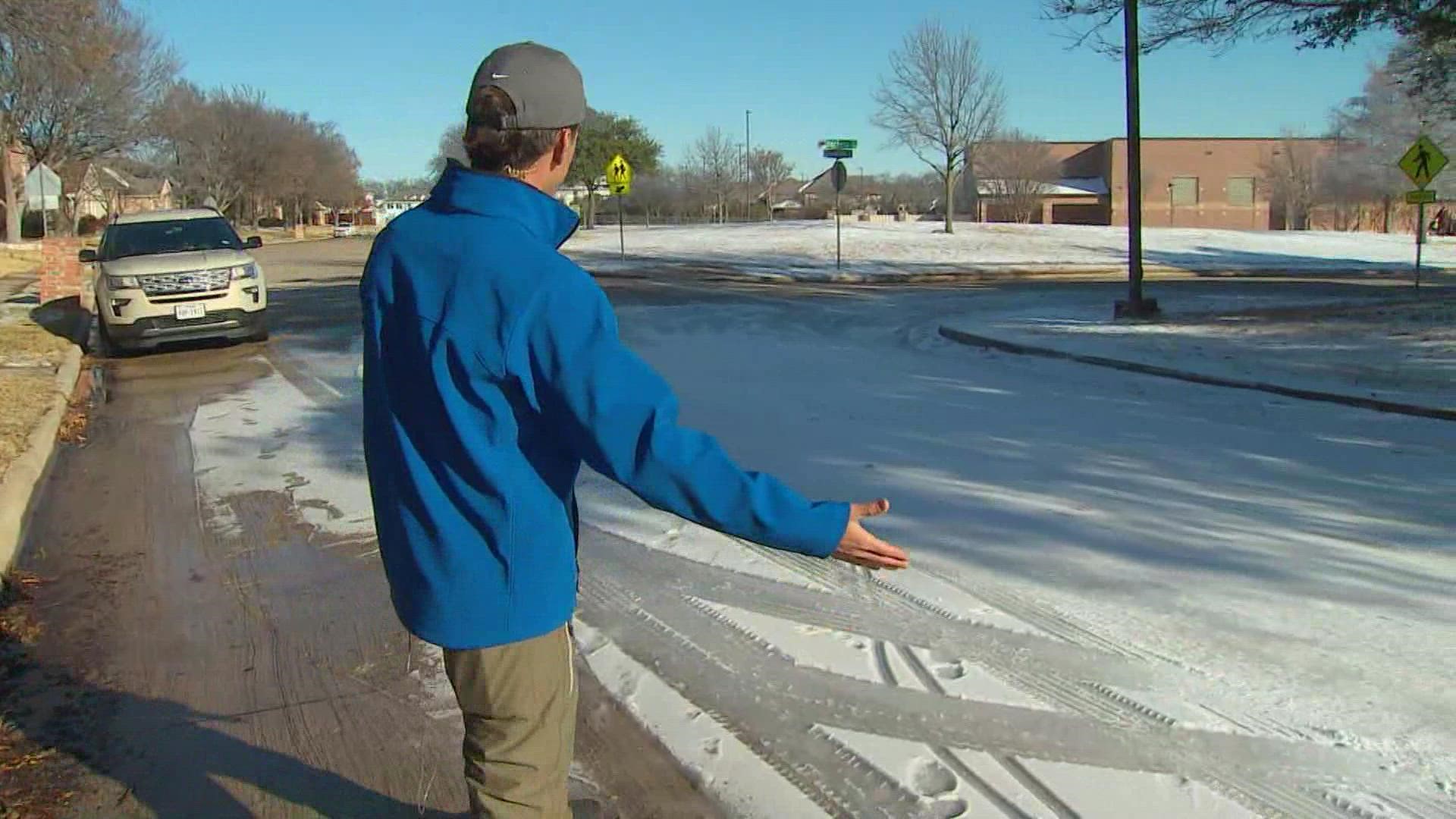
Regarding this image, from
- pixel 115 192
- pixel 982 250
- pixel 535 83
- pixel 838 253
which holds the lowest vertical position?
pixel 535 83

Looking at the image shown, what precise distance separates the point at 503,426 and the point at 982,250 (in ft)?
134

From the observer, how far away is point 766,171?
93000mm

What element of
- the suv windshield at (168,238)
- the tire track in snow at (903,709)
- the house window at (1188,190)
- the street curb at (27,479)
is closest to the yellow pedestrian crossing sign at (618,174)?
the suv windshield at (168,238)

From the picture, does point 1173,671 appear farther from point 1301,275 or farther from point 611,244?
point 611,244

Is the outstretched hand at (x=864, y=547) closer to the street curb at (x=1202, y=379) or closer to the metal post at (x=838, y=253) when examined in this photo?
the street curb at (x=1202, y=379)

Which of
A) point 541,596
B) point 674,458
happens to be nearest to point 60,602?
point 541,596

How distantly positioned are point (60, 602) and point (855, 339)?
10897mm

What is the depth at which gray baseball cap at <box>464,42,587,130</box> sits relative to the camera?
2.10 meters

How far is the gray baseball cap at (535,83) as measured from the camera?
82.8 inches

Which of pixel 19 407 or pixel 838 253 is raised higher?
pixel 838 253

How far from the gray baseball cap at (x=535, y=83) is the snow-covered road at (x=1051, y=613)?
1981 millimetres

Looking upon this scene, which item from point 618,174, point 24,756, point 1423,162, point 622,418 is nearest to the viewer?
point 622,418

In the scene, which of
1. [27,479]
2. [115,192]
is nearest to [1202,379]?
[27,479]

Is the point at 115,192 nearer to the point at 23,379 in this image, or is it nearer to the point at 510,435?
the point at 23,379
